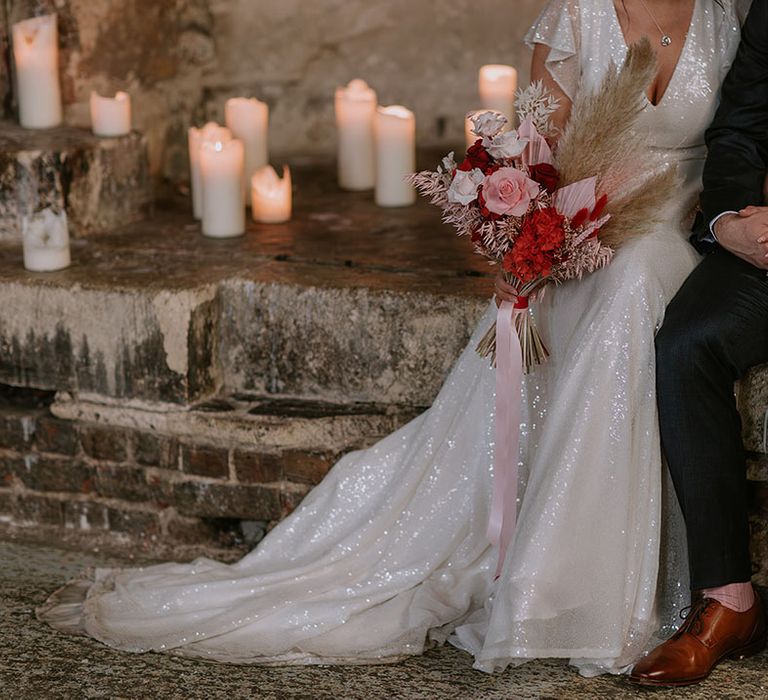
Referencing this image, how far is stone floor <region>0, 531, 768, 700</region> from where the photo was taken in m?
2.57

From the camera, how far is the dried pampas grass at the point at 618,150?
2596 mm

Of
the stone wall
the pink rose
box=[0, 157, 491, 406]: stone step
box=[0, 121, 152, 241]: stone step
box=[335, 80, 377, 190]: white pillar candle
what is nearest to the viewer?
the pink rose

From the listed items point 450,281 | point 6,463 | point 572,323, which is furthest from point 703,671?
point 6,463

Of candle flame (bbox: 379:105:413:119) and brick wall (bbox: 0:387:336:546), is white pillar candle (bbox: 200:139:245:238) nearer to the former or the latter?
candle flame (bbox: 379:105:413:119)

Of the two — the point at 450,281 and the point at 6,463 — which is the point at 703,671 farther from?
the point at 6,463

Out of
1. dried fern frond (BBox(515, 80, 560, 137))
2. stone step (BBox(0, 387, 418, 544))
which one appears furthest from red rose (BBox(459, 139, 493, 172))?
stone step (BBox(0, 387, 418, 544))

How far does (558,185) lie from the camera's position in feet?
8.66

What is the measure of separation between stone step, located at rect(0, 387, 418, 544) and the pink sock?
3.03 feet

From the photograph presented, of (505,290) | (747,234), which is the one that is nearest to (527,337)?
(505,290)

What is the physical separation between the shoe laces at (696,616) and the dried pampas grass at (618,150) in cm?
72

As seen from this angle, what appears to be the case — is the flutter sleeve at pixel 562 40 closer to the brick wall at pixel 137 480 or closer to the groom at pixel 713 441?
the groom at pixel 713 441

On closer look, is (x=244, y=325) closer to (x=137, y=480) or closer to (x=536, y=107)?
(x=137, y=480)

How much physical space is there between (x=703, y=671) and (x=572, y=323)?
733 mm

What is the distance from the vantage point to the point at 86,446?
3.43 metres
